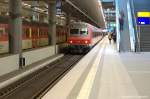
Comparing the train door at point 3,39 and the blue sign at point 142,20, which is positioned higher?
the blue sign at point 142,20

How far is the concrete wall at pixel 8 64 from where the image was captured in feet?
60.4

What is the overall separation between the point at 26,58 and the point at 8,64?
4.08 metres

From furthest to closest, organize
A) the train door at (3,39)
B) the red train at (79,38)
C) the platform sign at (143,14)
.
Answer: the red train at (79,38), the platform sign at (143,14), the train door at (3,39)

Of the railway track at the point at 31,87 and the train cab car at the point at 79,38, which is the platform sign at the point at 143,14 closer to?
the train cab car at the point at 79,38

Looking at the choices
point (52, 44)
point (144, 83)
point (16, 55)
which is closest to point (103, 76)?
point (144, 83)

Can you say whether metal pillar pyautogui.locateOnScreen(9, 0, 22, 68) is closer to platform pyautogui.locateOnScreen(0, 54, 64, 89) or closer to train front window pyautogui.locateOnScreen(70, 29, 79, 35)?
platform pyautogui.locateOnScreen(0, 54, 64, 89)

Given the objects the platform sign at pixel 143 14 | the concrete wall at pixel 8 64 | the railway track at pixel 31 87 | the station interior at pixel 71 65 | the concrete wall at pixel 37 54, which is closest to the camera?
the station interior at pixel 71 65

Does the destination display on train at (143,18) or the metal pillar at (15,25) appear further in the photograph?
the destination display on train at (143,18)

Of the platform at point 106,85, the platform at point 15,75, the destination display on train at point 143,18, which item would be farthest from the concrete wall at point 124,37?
the platform at point 106,85

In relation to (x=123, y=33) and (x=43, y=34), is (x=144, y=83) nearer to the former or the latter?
(x=123, y=33)

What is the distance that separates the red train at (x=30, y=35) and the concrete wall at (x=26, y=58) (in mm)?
1210

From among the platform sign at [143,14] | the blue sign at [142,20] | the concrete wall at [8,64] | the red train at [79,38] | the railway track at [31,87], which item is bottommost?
the railway track at [31,87]

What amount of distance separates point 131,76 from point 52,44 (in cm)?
1748

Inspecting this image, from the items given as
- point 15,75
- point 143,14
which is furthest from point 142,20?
point 15,75
